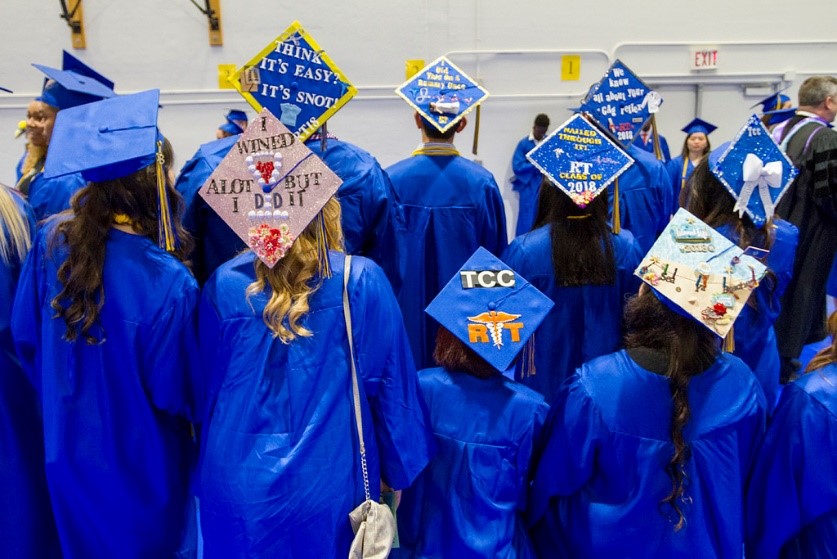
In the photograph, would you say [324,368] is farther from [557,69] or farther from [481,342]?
[557,69]

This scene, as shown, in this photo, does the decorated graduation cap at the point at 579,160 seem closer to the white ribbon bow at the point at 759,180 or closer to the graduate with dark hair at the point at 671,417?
the white ribbon bow at the point at 759,180

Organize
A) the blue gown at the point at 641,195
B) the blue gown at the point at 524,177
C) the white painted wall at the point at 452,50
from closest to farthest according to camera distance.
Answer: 1. the blue gown at the point at 641,195
2. the white painted wall at the point at 452,50
3. the blue gown at the point at 524,177

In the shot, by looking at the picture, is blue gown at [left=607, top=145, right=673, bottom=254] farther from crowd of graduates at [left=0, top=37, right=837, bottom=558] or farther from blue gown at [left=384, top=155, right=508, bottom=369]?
crowd of graduates at [left=0, top=37, right=837, bottom=558]

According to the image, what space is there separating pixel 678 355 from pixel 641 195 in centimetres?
199

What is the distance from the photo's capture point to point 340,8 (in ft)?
21.8

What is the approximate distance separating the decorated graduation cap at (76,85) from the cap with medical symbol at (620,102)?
239 cm

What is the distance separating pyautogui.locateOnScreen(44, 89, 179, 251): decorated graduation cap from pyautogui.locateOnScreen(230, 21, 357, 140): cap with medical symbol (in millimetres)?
743

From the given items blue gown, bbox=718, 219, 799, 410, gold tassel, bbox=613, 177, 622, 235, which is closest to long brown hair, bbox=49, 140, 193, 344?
gold tassel, bbox=613, 177, 622, 235

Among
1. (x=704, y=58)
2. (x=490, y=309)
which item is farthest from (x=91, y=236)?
(x=704, y=58)

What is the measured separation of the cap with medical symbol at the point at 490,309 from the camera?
201 cm

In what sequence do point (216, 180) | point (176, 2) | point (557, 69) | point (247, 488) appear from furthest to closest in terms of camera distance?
point (557, 69) → point (176, 2) → point (216, 180) → point (247, 488)

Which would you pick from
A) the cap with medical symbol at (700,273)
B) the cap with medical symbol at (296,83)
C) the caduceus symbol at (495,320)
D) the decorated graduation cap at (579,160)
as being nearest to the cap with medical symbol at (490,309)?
the caduceus symbol at (495,320)

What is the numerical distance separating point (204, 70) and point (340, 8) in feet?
4.60

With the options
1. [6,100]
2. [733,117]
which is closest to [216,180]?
[6,100]
